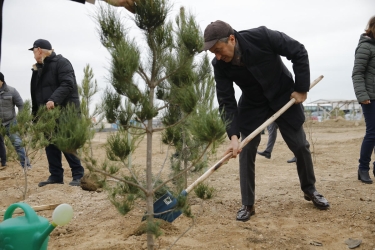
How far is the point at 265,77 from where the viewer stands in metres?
3.18

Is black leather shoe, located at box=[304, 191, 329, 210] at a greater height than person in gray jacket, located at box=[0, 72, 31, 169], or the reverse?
person in gray jacket, located at box=[0, 72, 31, 169]

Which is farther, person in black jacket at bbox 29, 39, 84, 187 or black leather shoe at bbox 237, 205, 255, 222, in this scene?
person in black jacket at bbox 29, 39, 84, 187

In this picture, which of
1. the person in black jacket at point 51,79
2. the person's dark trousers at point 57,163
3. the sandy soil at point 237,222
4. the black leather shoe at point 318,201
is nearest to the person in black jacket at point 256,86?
the black leather shoe at point 318,201

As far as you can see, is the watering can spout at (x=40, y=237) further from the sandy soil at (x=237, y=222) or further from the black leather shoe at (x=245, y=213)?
the black leather shoe at (x=245, y=213)

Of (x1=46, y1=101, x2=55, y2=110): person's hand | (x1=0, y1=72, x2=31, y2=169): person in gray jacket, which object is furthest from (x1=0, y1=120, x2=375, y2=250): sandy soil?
(x1=0, y1=72, x2=31, y2=169): person in gray jacket

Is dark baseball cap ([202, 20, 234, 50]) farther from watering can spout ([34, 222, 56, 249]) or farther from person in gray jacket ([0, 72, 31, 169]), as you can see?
person in gray jacket ([0, 72, 31, 169])

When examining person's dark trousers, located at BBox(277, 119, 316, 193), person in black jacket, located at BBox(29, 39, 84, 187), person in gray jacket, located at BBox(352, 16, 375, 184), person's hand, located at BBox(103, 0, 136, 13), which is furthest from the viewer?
person in black jacket, located at BBox(29, 39, 84, 187)

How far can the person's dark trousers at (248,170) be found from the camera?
135 inches

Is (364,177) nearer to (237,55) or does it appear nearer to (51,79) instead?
(237,55)

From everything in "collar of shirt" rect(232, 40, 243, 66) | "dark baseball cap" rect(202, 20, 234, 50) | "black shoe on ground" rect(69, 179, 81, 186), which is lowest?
"black shoe on ground" rect(69, 179, 81, 186)

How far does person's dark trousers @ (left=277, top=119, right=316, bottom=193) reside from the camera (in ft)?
11.2

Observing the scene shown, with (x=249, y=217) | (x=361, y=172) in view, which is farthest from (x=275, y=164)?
(x=249, y=217)

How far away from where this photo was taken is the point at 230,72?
3168 mm

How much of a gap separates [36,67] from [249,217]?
309 centimetres
